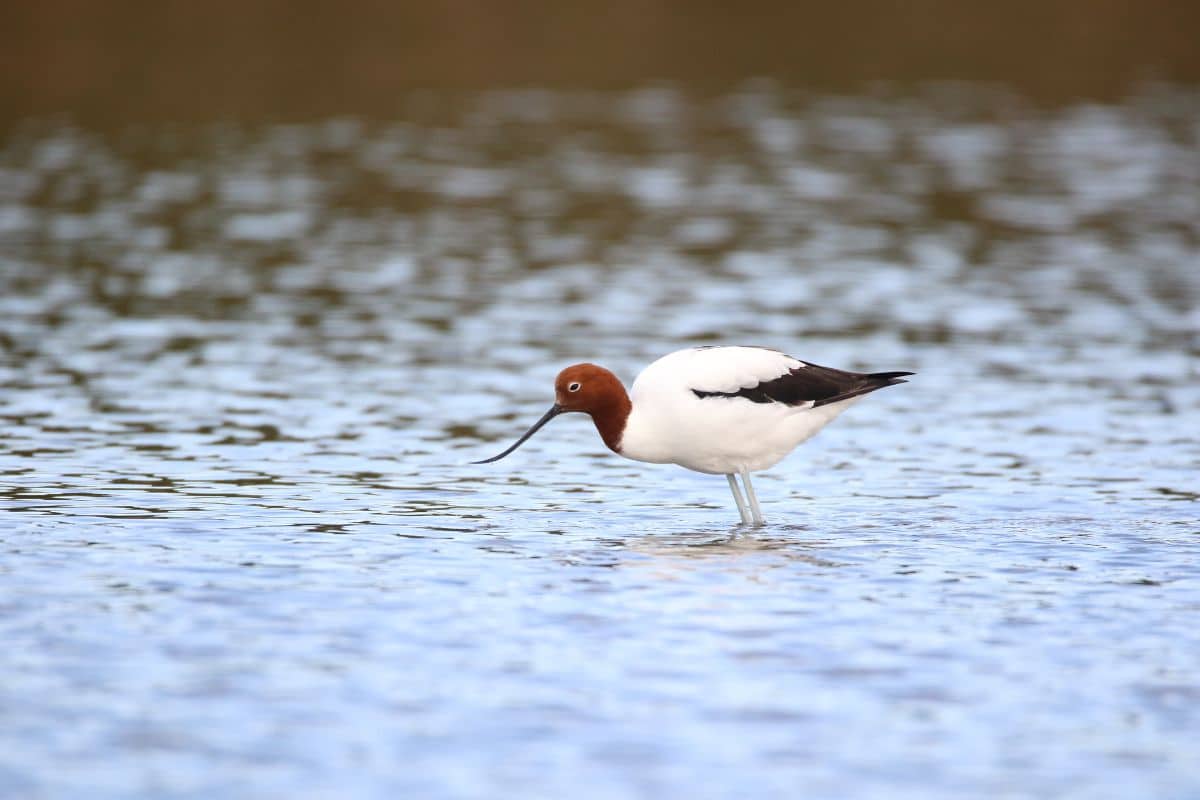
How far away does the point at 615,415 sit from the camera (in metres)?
12.1

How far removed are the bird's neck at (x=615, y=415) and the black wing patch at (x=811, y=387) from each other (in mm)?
444

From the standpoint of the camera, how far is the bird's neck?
1212cm

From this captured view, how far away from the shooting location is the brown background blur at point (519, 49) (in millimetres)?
36656

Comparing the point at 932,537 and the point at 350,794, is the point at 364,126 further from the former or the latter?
the point at 350,794

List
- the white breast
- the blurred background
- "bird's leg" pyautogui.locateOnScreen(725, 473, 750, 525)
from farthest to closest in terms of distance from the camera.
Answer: "bird's leg" pyautogui.locateOnScreen(725, 473, 750, 525), the white breast, the blurred background

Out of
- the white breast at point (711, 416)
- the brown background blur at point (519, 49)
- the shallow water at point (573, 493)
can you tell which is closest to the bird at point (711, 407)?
Answer: the white breast at point (711, 416)

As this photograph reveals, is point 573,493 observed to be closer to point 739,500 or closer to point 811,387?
point 739,500

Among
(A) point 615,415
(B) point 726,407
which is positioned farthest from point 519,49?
(B) point 726,407

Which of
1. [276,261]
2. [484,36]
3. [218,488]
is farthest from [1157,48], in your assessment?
[218,488]

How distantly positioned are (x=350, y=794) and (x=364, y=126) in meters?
27.3

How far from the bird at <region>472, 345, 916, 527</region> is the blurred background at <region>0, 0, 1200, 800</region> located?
526mm

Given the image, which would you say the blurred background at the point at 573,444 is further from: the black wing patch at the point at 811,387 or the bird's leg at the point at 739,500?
the black wing patch at the point at 811,387

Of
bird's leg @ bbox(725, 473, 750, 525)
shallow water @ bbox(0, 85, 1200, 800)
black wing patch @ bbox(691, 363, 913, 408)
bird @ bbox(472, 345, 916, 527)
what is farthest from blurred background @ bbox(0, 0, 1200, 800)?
black wing patch @ bbox(691, 363, 913, 408)

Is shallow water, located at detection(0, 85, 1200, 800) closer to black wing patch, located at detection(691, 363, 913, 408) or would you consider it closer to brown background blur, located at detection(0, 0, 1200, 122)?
black wing patch, located at detection(691, 363, 913, 408)
